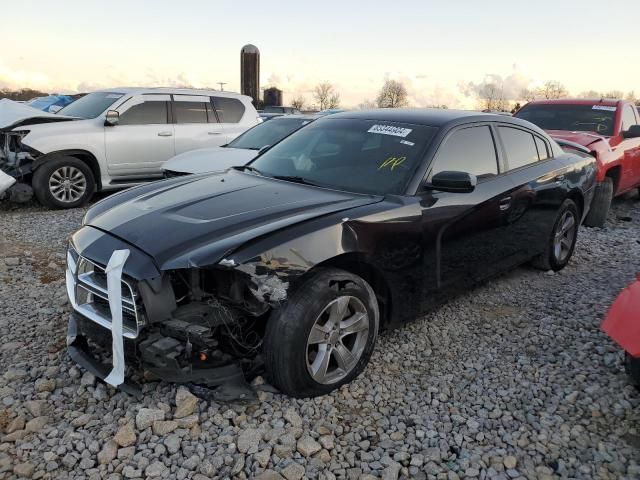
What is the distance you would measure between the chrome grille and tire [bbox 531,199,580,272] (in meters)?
3.97

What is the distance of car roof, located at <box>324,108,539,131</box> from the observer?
3.93 meters

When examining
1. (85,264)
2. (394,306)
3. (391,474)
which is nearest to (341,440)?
(391,474)

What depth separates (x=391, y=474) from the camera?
247 cm

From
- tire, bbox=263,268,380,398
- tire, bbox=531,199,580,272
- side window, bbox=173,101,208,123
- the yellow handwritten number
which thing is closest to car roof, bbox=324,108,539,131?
the yellow handwritten number

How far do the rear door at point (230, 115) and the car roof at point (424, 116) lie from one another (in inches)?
200

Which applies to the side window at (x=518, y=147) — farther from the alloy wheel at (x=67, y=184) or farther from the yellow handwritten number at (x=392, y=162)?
the alloy wheel at (x=67, y=184)

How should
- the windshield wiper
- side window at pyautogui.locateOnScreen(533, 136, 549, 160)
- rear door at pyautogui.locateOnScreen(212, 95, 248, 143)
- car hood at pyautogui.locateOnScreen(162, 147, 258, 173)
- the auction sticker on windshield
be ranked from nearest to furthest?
1. the windshield wiper
2. the auction sticker on windshield
3. side window at pyautogui.locateOnScreen(533, 136, 549, 160)
4. car hood at pyautogui.locateOnScreen(162, 147, 258, 173)
5. rear door at pyautogui.locateOnScreen(212, 95, 248, 143)

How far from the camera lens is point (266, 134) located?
791cm

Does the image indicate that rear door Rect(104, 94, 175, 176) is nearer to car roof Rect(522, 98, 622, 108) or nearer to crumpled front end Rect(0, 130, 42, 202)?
crumpled front end Rect(0, 130, 42, 202)

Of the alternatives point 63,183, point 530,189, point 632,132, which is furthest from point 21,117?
point 632,132

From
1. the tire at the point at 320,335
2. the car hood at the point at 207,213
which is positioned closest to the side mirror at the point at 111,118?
the car hood at the point at 207,213

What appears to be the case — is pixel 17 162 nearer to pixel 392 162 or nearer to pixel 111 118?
pixel 111 118

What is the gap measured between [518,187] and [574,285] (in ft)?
4.63

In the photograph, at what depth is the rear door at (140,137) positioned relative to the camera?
8.06 meters
